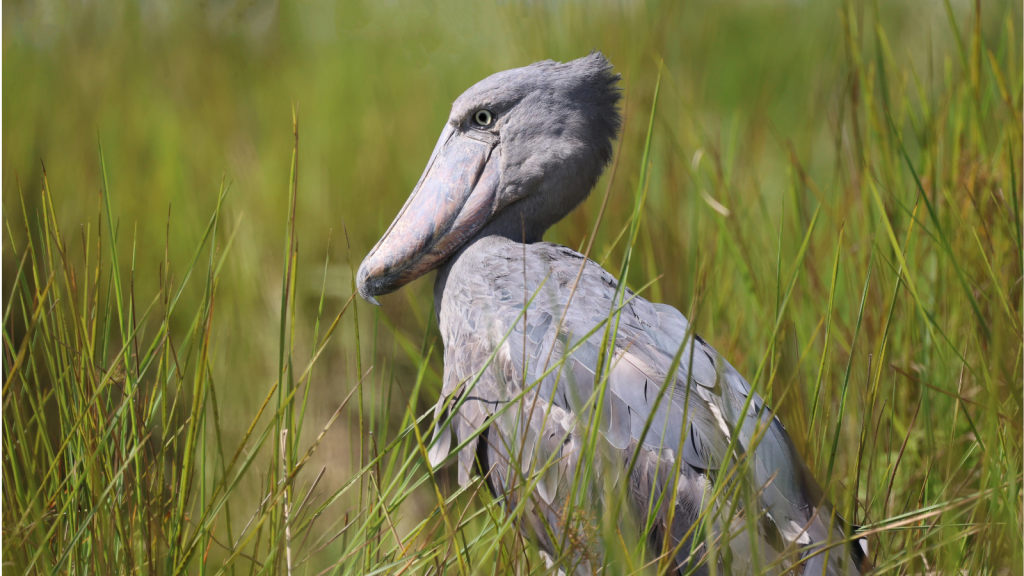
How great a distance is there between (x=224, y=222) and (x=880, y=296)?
181 cm

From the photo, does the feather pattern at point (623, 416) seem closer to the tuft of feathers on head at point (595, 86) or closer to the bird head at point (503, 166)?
the bird head at point (503, 166)

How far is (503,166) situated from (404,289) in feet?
2.42

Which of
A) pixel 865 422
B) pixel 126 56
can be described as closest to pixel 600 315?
pixel 865 422

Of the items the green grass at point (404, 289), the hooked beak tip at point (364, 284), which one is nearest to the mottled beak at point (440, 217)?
the hooked beak tip at point (364, 284)

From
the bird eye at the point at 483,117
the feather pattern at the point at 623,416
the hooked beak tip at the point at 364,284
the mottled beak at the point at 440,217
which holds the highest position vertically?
the bird eye at the point at 483,117

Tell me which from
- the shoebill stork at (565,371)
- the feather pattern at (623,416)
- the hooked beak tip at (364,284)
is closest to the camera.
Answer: the shoebill stork at (565,371)

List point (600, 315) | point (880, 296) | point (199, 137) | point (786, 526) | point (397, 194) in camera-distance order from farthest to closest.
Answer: point (199, 137), point (397, 194), point (880, 296), point (600, 315), point (786, 526)

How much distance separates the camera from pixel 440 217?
1302mm

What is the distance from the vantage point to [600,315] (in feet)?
3.48

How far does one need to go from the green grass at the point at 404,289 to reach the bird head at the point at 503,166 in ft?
0.51

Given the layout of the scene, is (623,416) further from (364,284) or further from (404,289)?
(404,289)

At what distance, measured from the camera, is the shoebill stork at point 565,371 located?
822 mm

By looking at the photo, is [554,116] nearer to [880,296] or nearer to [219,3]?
[880,296]

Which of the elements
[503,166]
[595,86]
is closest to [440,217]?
[503,166]
